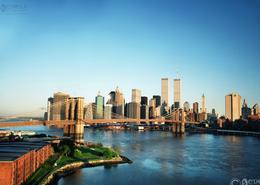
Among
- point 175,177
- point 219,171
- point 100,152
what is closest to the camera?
point 175,177

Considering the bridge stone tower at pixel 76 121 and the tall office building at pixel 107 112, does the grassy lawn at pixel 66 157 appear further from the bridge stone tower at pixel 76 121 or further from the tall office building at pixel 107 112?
the tall office building at pixel 107 112

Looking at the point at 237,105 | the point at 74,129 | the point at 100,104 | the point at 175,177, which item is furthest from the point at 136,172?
the point at 237,105

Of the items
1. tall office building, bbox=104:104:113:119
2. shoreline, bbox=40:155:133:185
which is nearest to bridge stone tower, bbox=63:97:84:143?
shoreline, bbox=40:155:133:185

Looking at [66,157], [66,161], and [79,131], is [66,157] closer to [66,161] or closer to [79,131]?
[66,161]

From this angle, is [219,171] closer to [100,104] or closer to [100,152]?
[100,152]

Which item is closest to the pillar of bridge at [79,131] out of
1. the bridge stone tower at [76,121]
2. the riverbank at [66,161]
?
the bridge stone tower at [76,121]

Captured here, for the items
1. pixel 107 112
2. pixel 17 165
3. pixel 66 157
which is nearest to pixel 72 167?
pixel 66 157

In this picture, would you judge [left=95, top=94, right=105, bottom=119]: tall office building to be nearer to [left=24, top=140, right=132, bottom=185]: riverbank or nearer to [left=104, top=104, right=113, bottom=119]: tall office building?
[left=104, top=104, right=113, bottom=119]: tall office building
